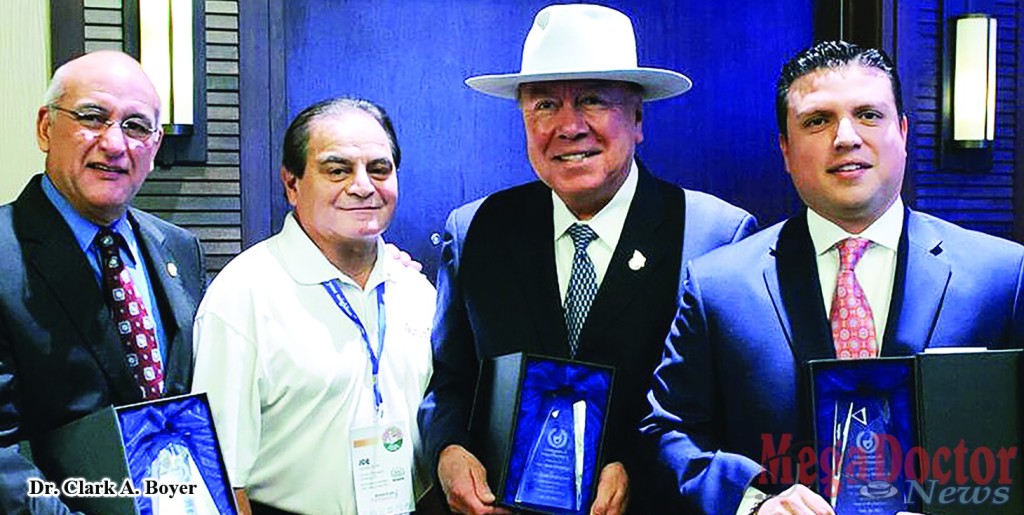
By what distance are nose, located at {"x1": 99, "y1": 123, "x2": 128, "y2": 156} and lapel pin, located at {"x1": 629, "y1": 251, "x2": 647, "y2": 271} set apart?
40.0 inches

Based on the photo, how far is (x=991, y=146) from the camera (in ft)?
14.3

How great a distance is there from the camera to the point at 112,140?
2477 millimetres

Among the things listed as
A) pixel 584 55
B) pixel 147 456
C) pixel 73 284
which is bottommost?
pixel 147 456

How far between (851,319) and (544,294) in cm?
62

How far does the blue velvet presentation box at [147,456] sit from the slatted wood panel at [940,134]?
9.23 feet

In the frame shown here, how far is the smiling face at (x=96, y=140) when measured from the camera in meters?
2.47

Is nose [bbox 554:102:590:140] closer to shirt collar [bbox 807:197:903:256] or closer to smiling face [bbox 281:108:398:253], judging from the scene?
smiling face [bbox 281:108:398:253]

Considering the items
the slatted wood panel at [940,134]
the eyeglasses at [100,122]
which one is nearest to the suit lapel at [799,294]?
the eyeglasses at [100,122]

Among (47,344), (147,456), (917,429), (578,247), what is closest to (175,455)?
(147,456)

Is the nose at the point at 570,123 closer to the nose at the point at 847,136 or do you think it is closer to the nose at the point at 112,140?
the nose at the point at 847,136

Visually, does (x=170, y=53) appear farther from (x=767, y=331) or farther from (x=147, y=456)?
(x=767, y=331)

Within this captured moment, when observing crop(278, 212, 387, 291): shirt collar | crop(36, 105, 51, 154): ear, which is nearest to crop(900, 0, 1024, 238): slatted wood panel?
crop(278, 212, 387, 291): shirt collar

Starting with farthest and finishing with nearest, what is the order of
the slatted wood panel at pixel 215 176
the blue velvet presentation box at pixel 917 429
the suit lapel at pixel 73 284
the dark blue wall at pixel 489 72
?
the dark blue wall at pixel 489 72 → the slatted wood panel at pixel 215 176 → the suit lapel at pixel 73 284 → the blue velvet presentation box at pixel 917 429

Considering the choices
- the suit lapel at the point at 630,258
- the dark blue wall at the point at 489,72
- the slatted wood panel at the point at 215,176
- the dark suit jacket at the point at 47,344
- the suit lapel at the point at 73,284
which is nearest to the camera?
the dark suit jacket at the point at 47,344
